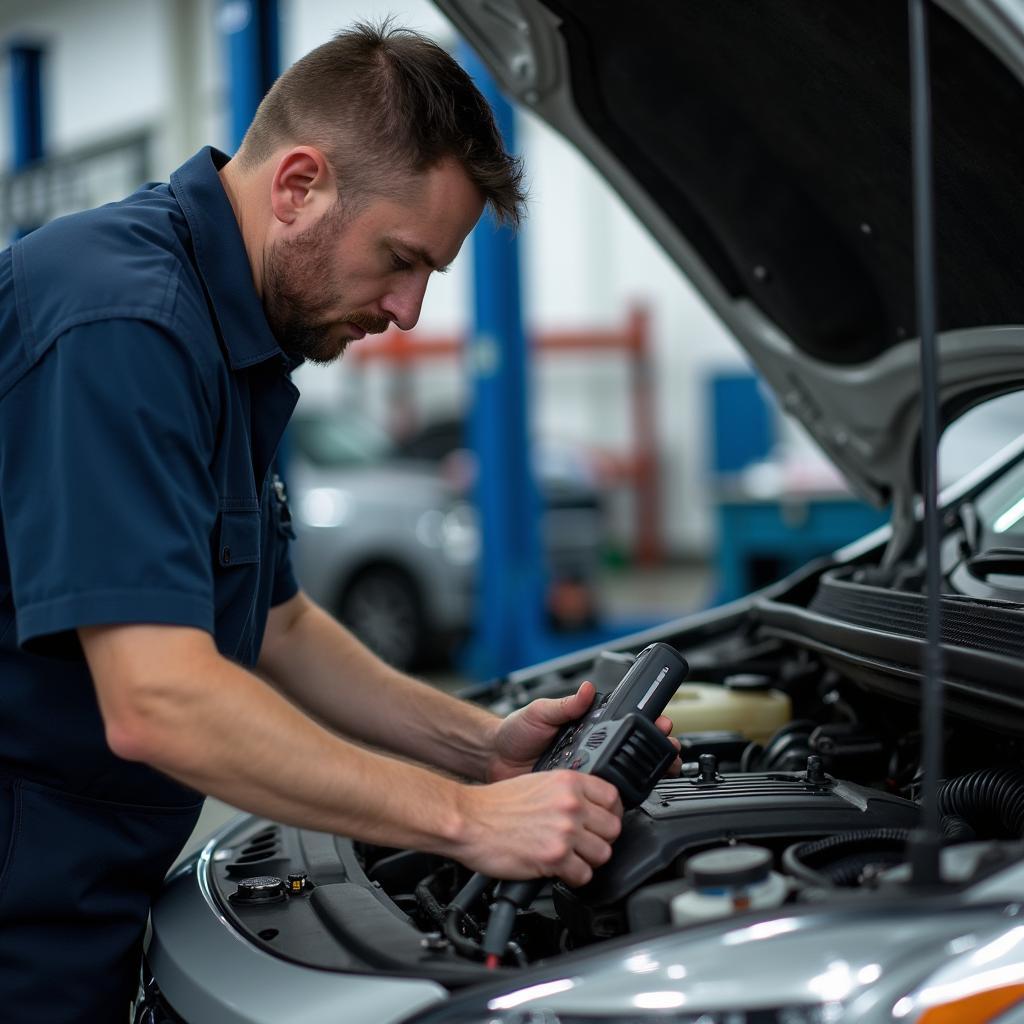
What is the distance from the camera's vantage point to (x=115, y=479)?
1.09 metres

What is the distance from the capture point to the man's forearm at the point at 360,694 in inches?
67.0

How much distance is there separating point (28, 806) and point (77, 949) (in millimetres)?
163

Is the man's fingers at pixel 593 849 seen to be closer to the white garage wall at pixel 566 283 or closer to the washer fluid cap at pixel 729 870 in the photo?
the washer fluid cap at pixel 729 870

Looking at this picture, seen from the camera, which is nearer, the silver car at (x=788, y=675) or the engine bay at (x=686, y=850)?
the silver car at (x=788, y=675)

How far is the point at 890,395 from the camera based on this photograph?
6.75 ft

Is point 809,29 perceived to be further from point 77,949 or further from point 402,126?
point 77,949

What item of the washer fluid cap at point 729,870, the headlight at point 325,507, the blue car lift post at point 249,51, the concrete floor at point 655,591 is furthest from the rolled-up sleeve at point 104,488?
the concrete floor at point 655,591

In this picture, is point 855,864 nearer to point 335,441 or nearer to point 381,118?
point 381,118

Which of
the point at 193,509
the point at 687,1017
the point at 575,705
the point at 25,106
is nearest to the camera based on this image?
the point at 687,1017

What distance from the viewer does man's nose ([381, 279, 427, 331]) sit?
1.37 metres

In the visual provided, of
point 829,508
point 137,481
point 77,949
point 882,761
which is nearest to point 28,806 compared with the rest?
point 77,949

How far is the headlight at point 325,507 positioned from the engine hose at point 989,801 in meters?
4.99

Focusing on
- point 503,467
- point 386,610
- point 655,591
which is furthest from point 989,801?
point 655,591

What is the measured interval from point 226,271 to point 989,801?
987 mm
